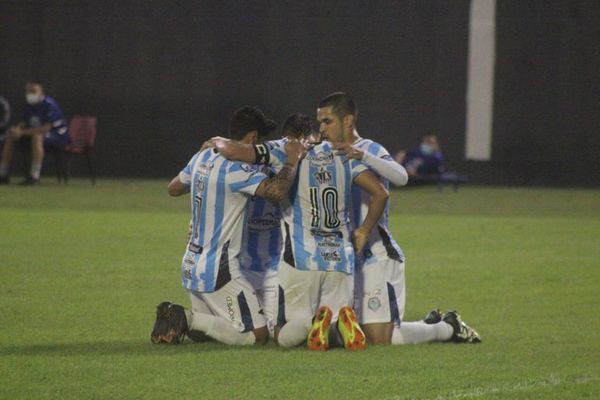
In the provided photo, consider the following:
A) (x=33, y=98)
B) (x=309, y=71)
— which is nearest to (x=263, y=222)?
(x=33, y=98)

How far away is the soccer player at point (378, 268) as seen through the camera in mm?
8133

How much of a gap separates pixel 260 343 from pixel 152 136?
1694 centimetres

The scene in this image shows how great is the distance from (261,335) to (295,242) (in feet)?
2.09

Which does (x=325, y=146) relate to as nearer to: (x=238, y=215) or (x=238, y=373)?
(x=238, y=215)

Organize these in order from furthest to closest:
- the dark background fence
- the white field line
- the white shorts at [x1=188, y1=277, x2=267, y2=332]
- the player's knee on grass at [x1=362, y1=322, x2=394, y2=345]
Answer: the dark background fence
the player's knee on grass at [x1=362, y1=322, x2=394, y2=345]
the white shorts at [x1=188, y1=277, x2=267, y2=332]
the white field line

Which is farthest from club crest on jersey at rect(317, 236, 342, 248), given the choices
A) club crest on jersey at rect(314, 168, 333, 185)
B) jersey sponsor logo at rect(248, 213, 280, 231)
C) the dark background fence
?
the dark background fence

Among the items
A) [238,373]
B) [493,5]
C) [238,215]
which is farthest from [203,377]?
[493,5]

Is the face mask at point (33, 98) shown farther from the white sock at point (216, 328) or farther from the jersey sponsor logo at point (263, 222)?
the white sock at point (216, 328)

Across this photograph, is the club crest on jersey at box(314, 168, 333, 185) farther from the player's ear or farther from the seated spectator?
the seated spectator

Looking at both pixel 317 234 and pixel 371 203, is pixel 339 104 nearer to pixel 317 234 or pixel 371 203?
pixel 371 203

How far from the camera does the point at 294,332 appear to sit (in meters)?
7.85

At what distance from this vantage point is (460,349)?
807cm

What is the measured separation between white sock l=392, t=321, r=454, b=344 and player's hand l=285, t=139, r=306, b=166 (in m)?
1.24

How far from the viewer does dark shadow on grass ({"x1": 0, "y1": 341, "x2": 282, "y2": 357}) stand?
7668 mm
